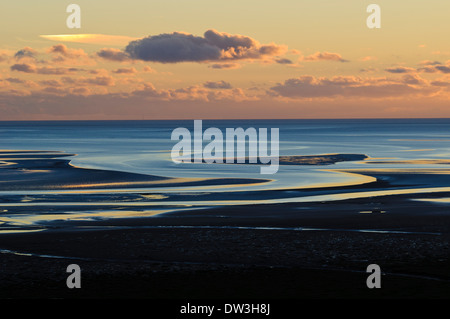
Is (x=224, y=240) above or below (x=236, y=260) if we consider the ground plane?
above

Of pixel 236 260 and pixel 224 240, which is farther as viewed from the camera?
pixel 224 240

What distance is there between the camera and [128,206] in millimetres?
30672

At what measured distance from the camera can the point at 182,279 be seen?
17547 mm

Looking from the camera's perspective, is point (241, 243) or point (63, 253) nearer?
point (63, 253)

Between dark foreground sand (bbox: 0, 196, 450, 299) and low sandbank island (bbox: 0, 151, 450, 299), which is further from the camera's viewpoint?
low sandbank island (bbox: 0, 151, 450, 299)

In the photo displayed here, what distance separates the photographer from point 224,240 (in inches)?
885

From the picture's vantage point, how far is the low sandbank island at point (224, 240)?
16.8m

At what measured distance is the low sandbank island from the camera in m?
16.8

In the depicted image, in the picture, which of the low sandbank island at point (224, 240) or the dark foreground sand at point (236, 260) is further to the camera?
the low sandbank island at point (224, 240)

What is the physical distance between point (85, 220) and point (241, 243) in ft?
24.1
